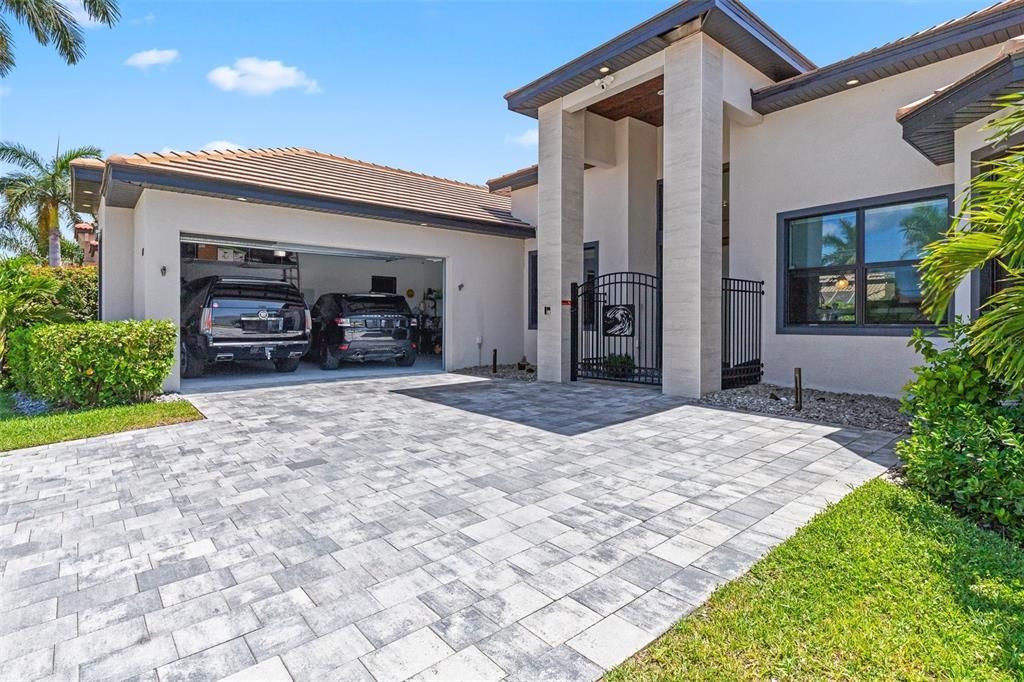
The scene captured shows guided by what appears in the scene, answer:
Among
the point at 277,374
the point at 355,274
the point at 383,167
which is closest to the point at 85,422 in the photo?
the point at 277,374

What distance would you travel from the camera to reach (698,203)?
778cm

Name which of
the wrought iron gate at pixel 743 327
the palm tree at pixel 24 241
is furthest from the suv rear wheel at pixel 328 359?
the palm tree at pixel 24 241

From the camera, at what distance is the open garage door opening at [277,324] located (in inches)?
367

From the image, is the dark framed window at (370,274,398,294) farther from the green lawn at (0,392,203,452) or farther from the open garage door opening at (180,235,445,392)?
the green lawn at (0,392,203,452)

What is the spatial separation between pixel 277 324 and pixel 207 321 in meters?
1.16

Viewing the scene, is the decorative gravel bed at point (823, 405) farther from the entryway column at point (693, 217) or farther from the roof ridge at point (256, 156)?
the roof ridge at point (256, 156)

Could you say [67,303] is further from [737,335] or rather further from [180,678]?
[737,335]

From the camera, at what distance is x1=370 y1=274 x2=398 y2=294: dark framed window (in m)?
16.2

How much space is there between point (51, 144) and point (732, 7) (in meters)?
26.1

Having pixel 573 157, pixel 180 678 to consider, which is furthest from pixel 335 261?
pixel 180 678

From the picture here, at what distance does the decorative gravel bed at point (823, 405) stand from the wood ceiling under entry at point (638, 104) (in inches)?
200

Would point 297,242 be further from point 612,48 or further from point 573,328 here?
point 612,48

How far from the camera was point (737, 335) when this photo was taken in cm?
921

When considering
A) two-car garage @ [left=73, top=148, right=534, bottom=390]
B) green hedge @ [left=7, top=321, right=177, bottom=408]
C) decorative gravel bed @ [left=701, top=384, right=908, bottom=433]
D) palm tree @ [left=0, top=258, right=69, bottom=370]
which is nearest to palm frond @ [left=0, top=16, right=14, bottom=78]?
two-car garage @ [left=73, top=148, right=534, bottom=390]
